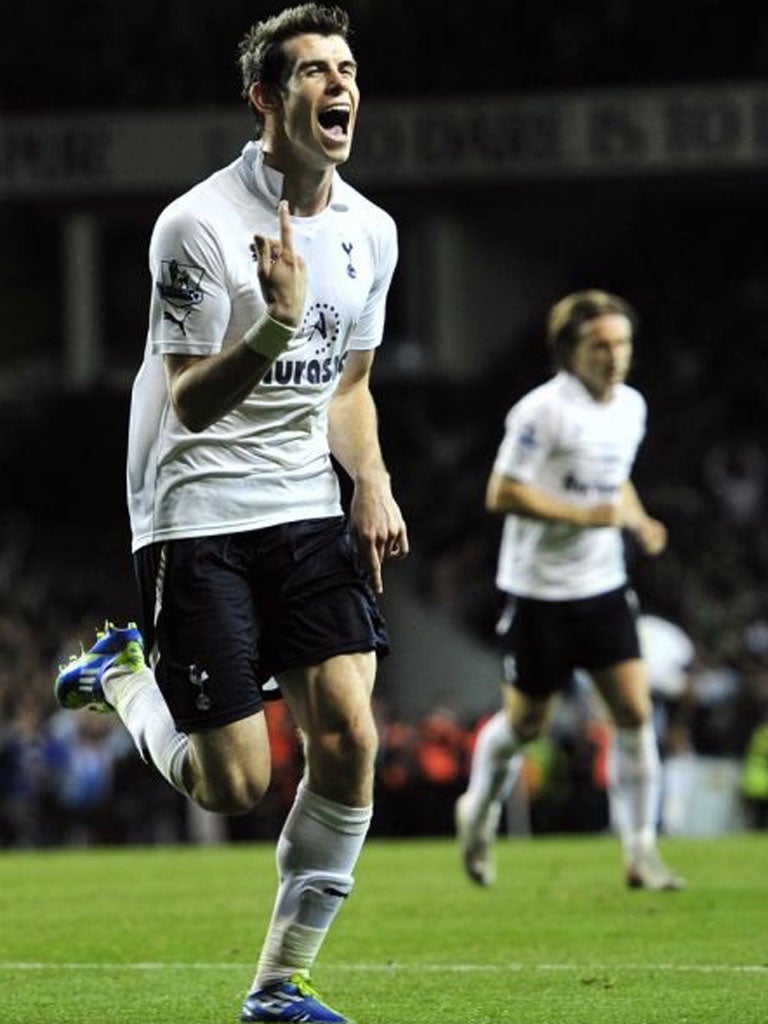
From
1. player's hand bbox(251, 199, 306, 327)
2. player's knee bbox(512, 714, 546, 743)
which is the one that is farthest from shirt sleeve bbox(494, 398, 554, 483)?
player's hand bbox(251, 199, 306, 327)

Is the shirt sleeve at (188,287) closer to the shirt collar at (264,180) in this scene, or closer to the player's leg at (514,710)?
the shirt collar at (264,180)

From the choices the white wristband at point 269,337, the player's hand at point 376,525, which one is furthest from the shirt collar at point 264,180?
the player's hand at point 376,525

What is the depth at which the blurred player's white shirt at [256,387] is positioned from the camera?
607 centimetres

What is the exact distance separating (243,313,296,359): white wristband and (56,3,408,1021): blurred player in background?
28cm

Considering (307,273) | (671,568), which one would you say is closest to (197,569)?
(307,273)

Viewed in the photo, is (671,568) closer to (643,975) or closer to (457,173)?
(457,173)

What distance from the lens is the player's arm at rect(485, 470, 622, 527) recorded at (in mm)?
10758

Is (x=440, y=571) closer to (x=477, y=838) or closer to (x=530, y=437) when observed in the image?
(x=477, y=838)

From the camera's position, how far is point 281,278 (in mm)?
5750

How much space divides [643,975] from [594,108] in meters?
18.6

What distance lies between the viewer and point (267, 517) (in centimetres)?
625

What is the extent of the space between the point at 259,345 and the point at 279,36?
0.88 metres

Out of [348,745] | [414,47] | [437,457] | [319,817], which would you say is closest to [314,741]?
[348,745]

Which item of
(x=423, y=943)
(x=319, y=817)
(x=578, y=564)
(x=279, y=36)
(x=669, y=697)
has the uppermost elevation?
(x=279, y=36)
